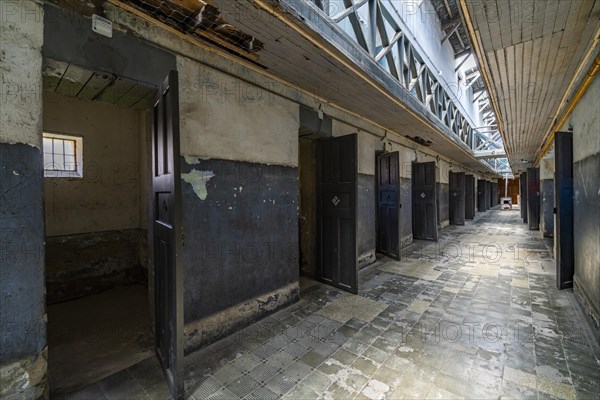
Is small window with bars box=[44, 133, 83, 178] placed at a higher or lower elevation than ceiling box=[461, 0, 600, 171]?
lower

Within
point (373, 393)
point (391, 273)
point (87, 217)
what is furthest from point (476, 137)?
point (87, 217)

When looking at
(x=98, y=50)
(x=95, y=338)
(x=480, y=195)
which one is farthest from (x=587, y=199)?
(x=480, y=195)

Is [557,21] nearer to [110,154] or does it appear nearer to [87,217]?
[110,154]

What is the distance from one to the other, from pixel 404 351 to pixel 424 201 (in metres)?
5.62

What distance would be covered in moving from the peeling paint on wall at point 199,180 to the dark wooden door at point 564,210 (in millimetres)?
4839

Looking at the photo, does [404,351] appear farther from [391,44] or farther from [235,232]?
[391,44]

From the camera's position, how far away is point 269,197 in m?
3.14

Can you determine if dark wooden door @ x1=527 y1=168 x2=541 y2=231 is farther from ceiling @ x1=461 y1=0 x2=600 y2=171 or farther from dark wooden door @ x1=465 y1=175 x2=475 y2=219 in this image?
ceiling @ x1=461 y1=0 x2=600 y2=171

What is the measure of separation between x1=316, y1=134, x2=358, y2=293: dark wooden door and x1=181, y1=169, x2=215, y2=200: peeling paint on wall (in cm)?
198

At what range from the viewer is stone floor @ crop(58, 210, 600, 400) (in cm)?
193

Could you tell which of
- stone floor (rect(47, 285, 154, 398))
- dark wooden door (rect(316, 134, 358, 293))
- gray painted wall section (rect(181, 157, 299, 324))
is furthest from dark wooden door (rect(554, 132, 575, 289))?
stone floor (rect(47, 285, 154, 398))

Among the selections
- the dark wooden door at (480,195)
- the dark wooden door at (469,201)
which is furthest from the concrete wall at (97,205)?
the dark wooden door at (480,195)

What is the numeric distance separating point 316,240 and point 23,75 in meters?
3.67

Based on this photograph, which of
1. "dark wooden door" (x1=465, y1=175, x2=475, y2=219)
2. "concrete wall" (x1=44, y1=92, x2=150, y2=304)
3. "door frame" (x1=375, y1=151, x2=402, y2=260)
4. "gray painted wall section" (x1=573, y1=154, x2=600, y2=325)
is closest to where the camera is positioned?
"gray painted wall section" (x1=573, y1=154, x2=600, y2=325)
